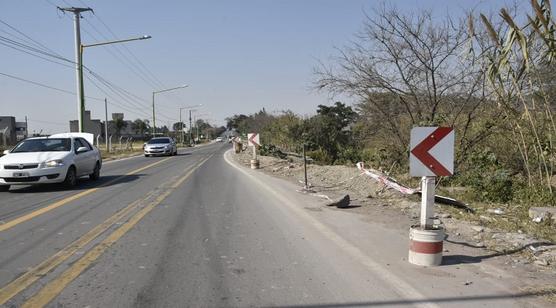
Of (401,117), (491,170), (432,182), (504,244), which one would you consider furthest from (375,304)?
(401,117)

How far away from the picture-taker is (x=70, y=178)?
14.6m

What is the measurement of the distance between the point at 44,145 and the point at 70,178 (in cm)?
159

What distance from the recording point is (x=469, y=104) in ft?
48.2

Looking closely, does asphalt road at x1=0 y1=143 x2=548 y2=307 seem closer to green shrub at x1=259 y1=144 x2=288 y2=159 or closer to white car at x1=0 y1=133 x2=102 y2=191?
white car at x1=0 y1=133 x2=102 y2=191

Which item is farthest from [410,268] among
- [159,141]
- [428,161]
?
[159,141]

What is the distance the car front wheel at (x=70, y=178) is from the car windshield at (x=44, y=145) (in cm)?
87

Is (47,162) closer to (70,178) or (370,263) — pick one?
(70,178)

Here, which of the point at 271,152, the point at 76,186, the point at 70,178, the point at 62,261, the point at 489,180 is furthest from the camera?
the point at 271,152

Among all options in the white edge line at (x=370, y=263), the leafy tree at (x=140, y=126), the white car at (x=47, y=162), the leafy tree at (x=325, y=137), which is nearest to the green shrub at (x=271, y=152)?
the leafy tree at (x=325, y=137)

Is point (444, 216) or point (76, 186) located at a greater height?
point (444, 216)

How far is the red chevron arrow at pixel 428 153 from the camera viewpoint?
243 inches

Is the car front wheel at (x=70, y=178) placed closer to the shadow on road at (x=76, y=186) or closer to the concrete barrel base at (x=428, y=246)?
the shadow on road at (x=76, y=186)

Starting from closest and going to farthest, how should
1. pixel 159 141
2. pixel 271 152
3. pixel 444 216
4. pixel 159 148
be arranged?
pixel 444 216, pixel 271 152, pixel 159 148, pixel 159 141

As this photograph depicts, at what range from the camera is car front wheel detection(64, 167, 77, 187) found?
1449 cm
